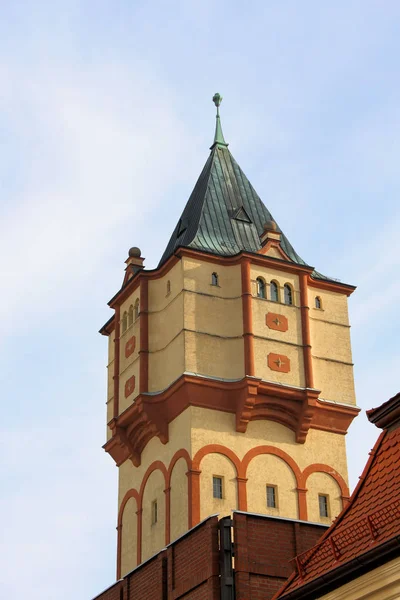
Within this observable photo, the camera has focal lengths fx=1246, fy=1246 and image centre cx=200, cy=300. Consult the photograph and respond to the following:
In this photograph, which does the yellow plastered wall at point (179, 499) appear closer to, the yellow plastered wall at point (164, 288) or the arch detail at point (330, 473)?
the arch detail at point (330, 473)

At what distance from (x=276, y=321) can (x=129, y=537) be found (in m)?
9.80

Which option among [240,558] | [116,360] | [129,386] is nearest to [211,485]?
[129,386]

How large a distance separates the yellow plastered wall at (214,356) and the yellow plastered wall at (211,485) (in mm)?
3027

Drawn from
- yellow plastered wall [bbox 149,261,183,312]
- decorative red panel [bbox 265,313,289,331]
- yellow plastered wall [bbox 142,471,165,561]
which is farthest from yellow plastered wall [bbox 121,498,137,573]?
decorative red panel [bbox 265,313,289,331]

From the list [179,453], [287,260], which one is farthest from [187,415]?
[287,260]

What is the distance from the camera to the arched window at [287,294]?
47.2 meters

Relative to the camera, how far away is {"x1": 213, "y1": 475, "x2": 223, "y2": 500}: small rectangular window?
43.2 metres

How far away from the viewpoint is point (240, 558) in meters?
27.0

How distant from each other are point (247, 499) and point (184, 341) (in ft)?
19.8

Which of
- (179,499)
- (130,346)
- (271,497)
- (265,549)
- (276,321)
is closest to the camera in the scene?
(265,549)

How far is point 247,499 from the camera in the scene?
43188 millimetres

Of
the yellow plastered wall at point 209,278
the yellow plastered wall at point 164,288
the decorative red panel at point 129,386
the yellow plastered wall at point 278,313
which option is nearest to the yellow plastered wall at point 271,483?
the yellow plastered wall at point 278,313

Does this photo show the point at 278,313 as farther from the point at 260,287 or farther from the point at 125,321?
the point at 125,321

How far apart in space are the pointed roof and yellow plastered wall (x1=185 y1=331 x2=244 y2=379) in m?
3.80
